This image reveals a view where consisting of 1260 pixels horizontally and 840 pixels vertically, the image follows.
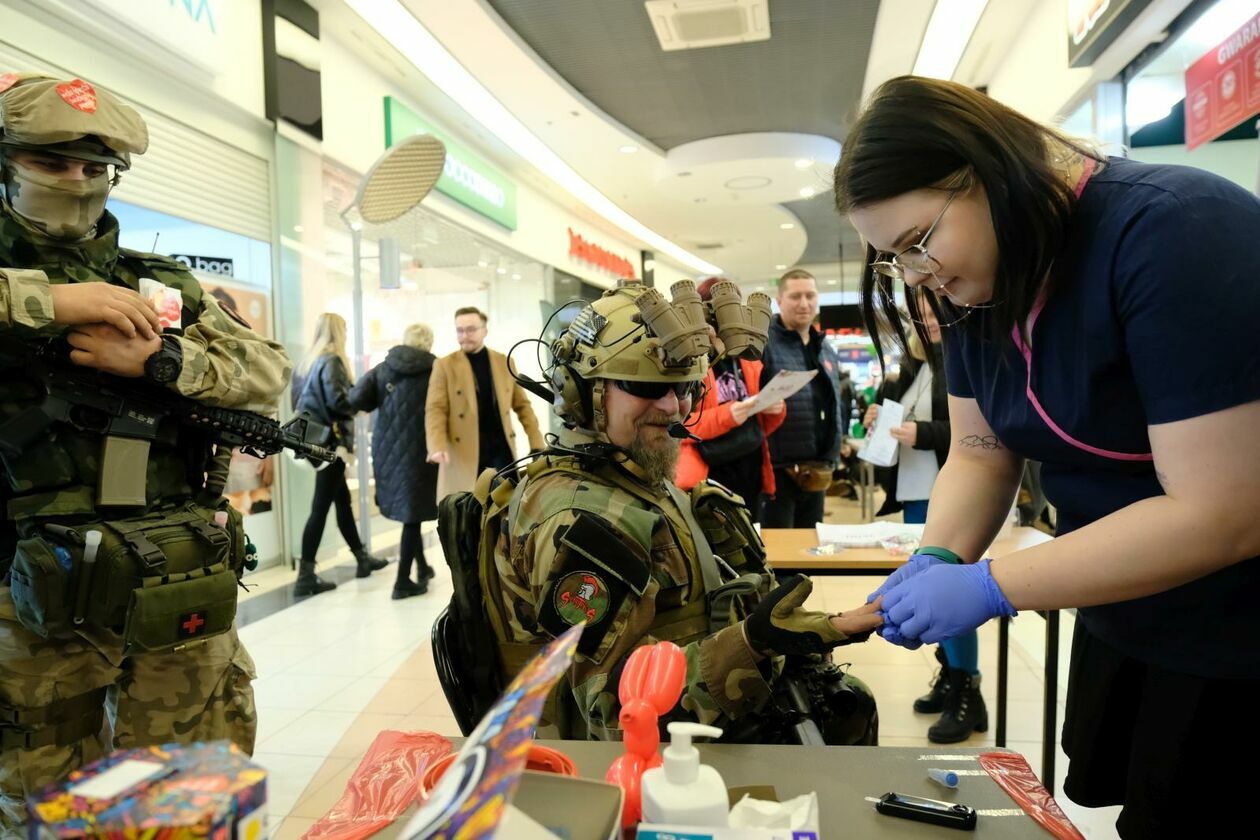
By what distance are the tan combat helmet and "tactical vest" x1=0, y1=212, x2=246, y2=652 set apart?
830 millimetres

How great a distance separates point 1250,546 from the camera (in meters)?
0.86

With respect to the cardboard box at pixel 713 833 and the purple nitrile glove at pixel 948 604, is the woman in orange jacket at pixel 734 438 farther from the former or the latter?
the cardboard box at pixel 713 833

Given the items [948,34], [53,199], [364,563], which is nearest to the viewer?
[53,199]

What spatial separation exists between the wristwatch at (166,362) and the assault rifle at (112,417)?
0.22 feet

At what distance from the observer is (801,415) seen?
12.2 ft

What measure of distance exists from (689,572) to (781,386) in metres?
1.70

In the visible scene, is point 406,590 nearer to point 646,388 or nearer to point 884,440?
point 884,440

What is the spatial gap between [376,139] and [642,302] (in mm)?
5565

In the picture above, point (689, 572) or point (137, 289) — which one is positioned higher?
point (137, 289)

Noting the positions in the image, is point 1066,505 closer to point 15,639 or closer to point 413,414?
point 15,639

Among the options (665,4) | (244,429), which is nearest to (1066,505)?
(244,429)

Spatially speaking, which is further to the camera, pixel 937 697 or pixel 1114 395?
pixel 937 697

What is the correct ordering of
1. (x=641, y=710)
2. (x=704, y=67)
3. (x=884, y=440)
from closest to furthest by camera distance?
(x=641, y=710) < (x=884, y=440) < (x=704, y=67)

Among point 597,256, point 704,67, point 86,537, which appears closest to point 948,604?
point 86,537
